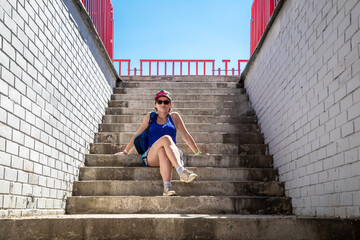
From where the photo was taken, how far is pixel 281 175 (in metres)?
4.34

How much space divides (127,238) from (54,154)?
1.33m

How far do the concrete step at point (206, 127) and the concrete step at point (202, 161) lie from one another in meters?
0.86

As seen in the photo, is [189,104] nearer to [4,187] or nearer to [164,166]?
[164,166]

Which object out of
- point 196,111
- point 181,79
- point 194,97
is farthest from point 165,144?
point 181,79

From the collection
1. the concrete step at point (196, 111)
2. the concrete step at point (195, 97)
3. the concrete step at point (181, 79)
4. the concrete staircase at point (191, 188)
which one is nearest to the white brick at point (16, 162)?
the concrete staircase at point (191, 188)

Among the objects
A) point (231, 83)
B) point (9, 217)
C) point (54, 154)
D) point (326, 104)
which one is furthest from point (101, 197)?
point (231, 83)

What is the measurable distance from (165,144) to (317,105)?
1.47 m

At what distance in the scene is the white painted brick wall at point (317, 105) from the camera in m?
2.70

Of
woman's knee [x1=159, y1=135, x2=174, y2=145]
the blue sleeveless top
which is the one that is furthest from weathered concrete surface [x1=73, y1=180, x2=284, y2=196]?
the blue sleeveless top

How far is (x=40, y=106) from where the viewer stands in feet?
11.0

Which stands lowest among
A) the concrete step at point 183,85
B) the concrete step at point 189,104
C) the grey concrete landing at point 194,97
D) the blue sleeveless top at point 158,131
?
the blue sleeveless top at point 158,131

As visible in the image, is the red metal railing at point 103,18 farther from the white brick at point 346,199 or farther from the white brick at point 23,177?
the white brick at point 346,199

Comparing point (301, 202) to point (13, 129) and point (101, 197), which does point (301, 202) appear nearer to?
point (101, 197)

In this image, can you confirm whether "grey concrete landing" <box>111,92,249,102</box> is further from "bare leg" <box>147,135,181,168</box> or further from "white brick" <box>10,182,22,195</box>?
"white brick" <box>10,182,22,195</box>
